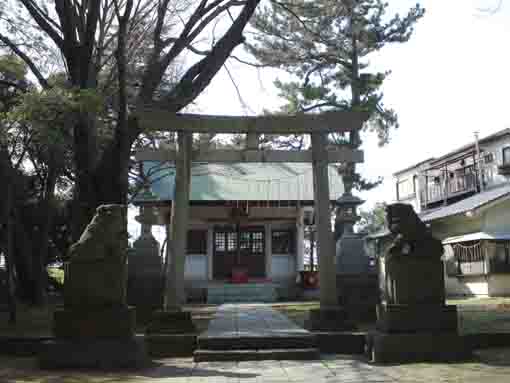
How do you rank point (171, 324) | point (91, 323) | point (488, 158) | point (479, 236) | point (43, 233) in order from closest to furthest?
point (91, 323) → point (171, 324) → point (43, 233) → point (479, 236) → point (488, 158)

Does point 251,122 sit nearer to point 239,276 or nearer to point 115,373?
point 115,373

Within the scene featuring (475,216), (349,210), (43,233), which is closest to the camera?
(349,210)

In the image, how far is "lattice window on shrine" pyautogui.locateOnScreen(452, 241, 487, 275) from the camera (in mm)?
22750

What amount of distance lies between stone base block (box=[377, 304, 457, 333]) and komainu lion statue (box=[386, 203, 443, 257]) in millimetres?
747

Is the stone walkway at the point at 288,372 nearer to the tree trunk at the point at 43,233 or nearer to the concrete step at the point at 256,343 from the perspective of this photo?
the concrete step at the point at 256,343

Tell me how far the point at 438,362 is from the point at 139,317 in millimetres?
7871

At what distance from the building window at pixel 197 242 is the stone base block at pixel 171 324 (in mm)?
15047

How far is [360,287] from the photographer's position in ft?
41.8

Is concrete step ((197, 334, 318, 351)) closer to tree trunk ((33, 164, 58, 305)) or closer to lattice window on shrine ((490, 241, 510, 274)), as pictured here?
tree trunk ((33, 164, 58, 305))

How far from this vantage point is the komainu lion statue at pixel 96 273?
289 inches

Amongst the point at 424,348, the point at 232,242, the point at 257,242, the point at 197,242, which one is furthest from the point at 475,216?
the point at 424,348

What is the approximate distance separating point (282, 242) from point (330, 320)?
15422 mm

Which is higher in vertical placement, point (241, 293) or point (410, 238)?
point (410, 238)

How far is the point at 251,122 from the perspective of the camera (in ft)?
→ 32.9
